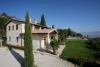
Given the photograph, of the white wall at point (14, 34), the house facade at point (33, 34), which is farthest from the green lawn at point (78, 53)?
the white wall at point (14, 34)

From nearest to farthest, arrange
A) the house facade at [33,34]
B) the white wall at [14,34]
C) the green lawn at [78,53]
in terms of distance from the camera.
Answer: the green lawn at [78,53], the house facade at [33,34], the white wall at [14,34]

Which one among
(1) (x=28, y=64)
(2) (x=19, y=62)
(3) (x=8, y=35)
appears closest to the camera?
(1) (x=28, y=64)

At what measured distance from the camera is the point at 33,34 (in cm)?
3247

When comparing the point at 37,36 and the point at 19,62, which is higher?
the point at 37,36

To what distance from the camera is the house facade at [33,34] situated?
31.4m

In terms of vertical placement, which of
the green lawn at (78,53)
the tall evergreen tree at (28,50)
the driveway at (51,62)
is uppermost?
the tall evergreen tree at (28,50)

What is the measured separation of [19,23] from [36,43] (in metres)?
7.06

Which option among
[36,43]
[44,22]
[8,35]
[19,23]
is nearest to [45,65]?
[36,43]

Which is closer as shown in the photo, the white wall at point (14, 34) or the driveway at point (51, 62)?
the driveway at point (51, 62)

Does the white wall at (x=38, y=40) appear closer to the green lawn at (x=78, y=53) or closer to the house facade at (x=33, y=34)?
the house facade at (x=33, y=34)

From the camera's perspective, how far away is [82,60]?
19.3 metres

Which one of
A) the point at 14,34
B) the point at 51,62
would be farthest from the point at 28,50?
the point at 14,34

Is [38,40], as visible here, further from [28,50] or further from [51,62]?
[28,50]

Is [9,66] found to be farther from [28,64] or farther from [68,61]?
[68,61]
